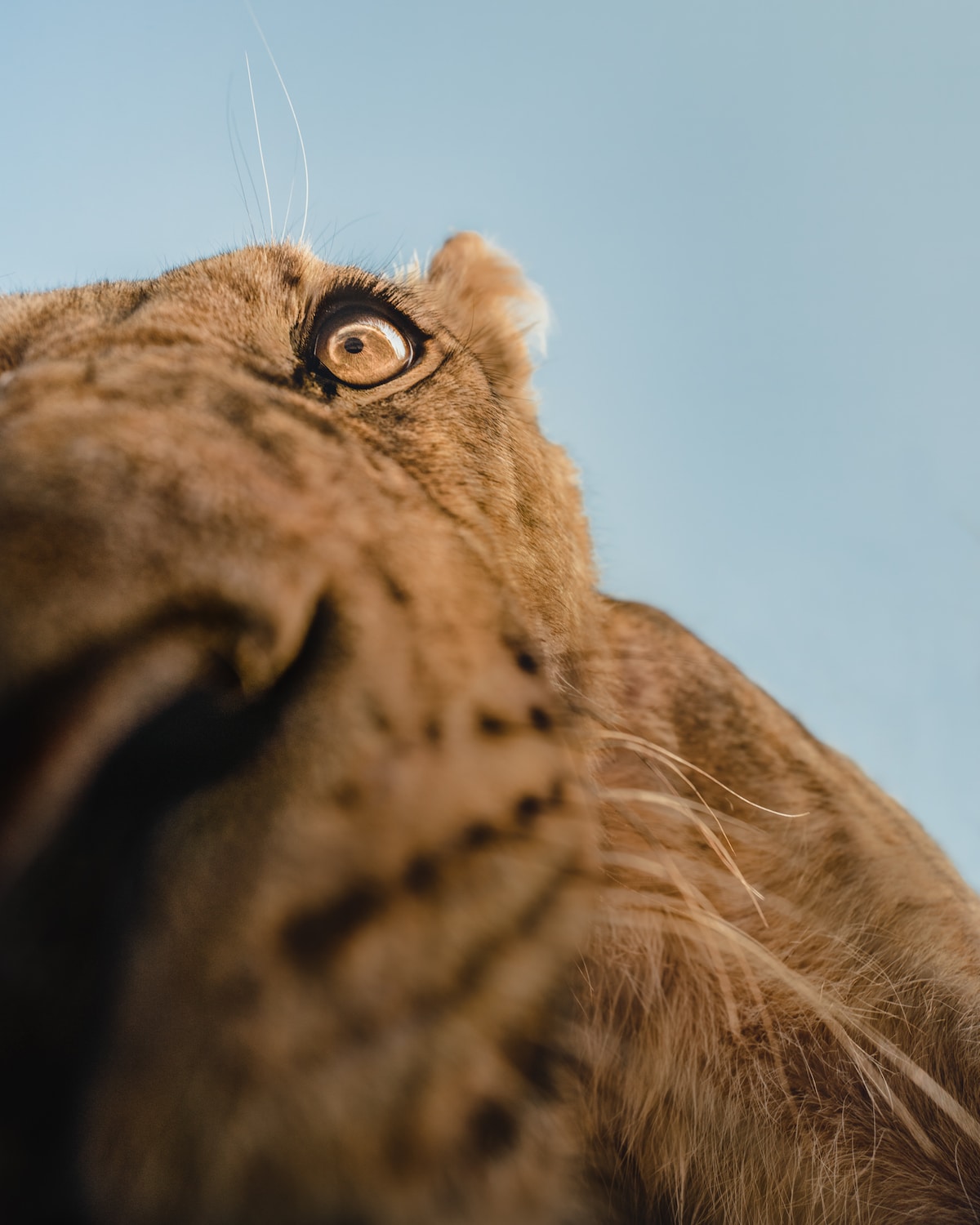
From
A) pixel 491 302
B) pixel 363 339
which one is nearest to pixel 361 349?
pixel 363 339

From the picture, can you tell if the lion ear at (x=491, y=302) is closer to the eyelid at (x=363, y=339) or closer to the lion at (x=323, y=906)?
the eyelid at (x=363, y=339)

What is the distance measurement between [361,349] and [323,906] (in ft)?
5.35

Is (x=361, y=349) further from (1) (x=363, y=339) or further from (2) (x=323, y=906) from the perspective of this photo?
(2) (x=323, y=906)

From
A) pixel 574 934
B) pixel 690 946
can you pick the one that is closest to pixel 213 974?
pixel 574 934

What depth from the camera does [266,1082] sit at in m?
0.56

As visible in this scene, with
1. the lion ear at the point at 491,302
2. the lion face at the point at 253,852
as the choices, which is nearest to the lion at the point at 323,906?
the lion face at the point at 253,852

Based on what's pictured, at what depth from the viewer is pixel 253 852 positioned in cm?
61

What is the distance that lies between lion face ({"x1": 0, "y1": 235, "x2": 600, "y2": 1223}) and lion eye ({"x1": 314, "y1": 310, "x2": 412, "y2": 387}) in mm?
952

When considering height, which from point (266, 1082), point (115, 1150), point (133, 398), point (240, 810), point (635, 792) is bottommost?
point (115, 1150)

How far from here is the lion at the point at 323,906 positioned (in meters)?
0.57

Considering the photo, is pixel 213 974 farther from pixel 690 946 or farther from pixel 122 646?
pixel 690 946

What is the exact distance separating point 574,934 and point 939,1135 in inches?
43.4

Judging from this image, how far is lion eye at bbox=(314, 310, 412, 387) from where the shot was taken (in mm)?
1861

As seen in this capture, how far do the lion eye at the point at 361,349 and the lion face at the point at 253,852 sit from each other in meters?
0.95
